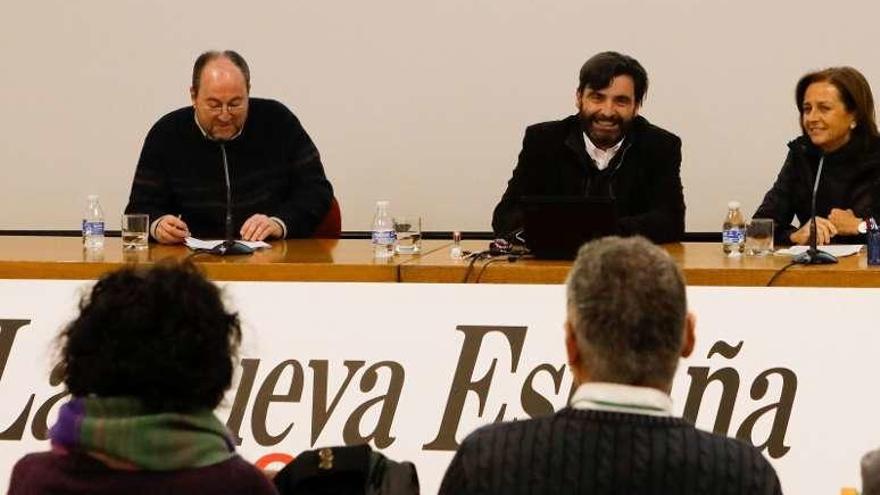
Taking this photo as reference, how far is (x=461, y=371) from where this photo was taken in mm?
3693

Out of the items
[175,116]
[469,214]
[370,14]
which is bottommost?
[469,214]

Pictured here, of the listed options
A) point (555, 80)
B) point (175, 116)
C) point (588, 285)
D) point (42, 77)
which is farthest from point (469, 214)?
point (588, 285)

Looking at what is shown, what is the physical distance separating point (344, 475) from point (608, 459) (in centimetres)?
53

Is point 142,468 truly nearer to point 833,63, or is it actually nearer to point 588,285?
point 588,285

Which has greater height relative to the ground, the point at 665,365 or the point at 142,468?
Result: the point at 665,365

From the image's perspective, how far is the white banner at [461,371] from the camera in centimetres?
361

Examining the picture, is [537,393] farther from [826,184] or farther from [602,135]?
[826,184]

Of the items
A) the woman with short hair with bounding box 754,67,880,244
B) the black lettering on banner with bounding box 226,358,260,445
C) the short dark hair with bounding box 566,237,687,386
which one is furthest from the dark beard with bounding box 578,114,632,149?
the short dark hair with bounding box 566,237,687,386

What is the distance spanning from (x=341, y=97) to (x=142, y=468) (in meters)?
4.33

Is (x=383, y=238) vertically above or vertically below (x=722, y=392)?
above

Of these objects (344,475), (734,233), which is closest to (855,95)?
(734,233)

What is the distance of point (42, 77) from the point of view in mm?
6402

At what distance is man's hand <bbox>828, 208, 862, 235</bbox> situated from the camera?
4797 millimetres

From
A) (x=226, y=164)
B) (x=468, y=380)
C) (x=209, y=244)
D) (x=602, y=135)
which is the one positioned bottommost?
(x=468, y=380)
